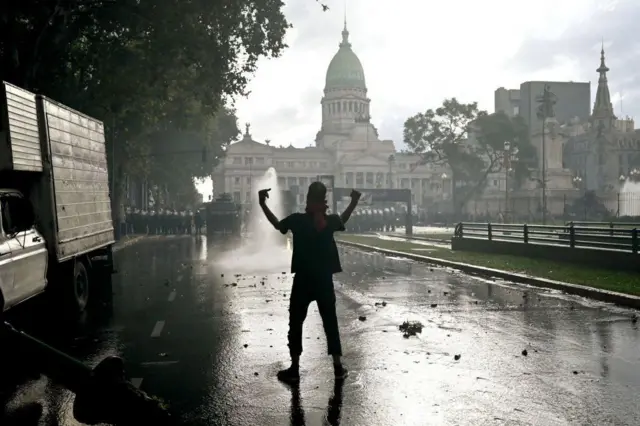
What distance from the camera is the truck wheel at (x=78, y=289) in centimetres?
1098

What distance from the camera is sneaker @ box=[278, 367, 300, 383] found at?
6.92 meters

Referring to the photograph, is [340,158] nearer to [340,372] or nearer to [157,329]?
[157,329]

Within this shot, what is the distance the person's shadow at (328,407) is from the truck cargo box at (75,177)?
4721 millimetres

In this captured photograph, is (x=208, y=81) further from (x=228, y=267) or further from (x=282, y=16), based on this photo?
(x=228, y=267)

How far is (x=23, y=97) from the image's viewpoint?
936 cm

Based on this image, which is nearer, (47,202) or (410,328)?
(47,202)

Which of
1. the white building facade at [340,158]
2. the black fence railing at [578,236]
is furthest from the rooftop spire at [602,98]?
the black fence railing at [578,236]

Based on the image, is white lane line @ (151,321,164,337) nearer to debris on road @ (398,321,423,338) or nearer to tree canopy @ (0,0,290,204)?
debris on road @ (398,321,423,338)

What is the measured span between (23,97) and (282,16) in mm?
19185

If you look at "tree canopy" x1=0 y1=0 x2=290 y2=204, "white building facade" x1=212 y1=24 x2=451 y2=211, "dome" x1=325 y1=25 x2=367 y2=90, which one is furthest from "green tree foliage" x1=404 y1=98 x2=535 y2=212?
"dome" x1=325 y1=25 x2=367 y2=90

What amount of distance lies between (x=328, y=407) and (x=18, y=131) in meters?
5.49

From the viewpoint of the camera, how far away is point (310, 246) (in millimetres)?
6973

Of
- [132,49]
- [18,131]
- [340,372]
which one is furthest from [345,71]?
[340,372]

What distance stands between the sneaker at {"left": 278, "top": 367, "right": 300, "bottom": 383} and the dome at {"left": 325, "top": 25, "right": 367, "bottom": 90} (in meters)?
158
